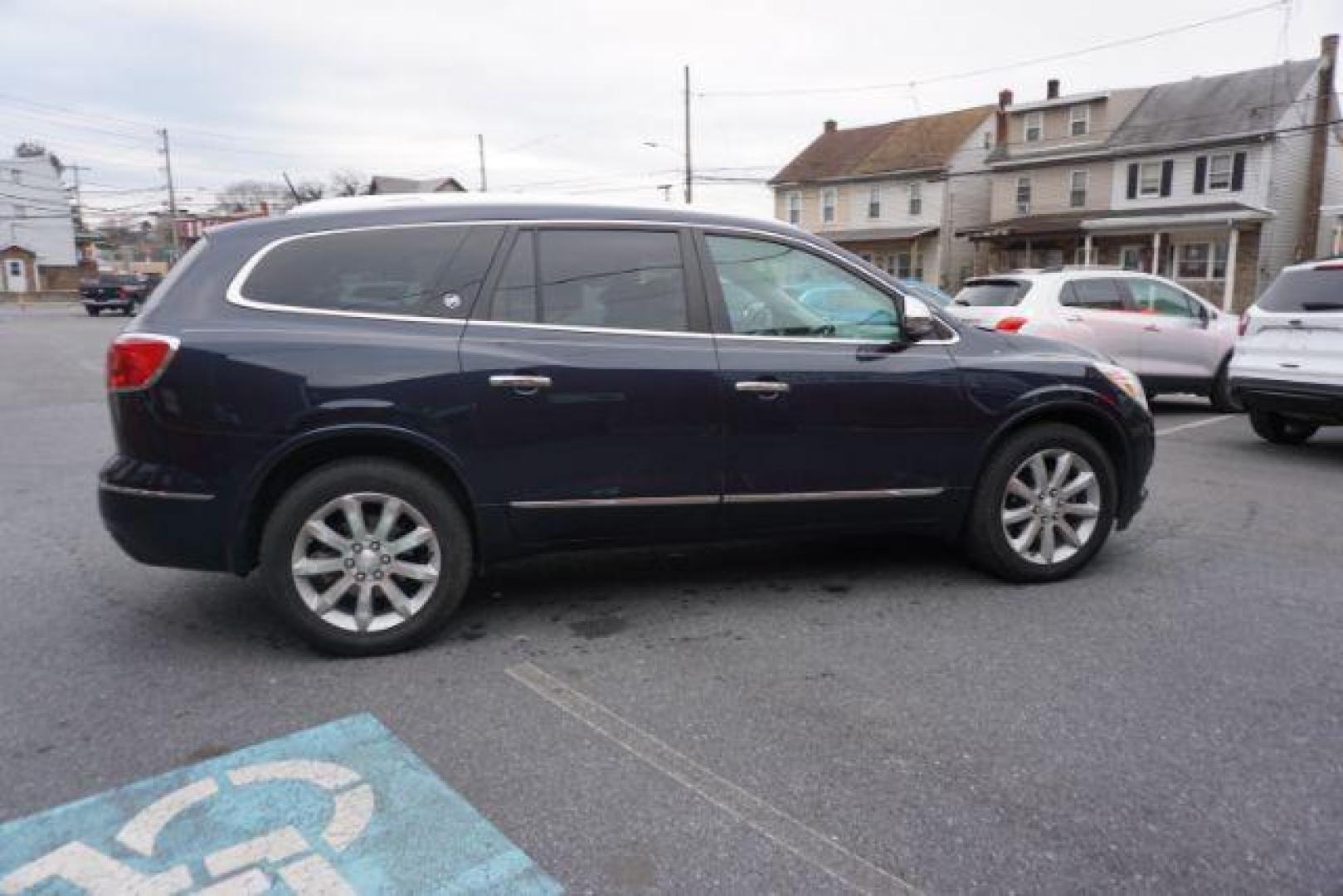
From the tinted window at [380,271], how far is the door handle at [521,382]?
1.05 ft

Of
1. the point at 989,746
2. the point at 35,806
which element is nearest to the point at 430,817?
the point at 35,806

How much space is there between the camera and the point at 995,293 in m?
10.7

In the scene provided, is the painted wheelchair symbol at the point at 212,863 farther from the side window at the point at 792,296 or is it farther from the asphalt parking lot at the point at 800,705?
the side window at the point at 792,296

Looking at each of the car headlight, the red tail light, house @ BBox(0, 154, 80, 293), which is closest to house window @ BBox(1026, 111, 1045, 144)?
the car headlight

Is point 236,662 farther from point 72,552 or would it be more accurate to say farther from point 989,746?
point 989,746

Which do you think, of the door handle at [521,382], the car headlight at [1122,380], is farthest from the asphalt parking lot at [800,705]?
the door handle at [521,382]

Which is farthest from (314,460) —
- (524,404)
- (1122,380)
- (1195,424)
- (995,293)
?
(1195,424)

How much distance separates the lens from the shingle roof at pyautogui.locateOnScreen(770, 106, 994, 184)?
40.6 m

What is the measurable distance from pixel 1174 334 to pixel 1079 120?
2878 cm

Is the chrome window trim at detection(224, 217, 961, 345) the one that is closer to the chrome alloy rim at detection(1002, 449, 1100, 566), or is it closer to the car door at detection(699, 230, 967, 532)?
the car door at detection(699, 230, 967, 532)

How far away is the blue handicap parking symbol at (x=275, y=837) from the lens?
242cm

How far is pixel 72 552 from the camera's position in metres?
5.32

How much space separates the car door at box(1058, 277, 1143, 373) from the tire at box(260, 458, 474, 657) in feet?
27.1

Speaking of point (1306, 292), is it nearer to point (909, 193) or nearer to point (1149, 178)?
point (1149, 178)
